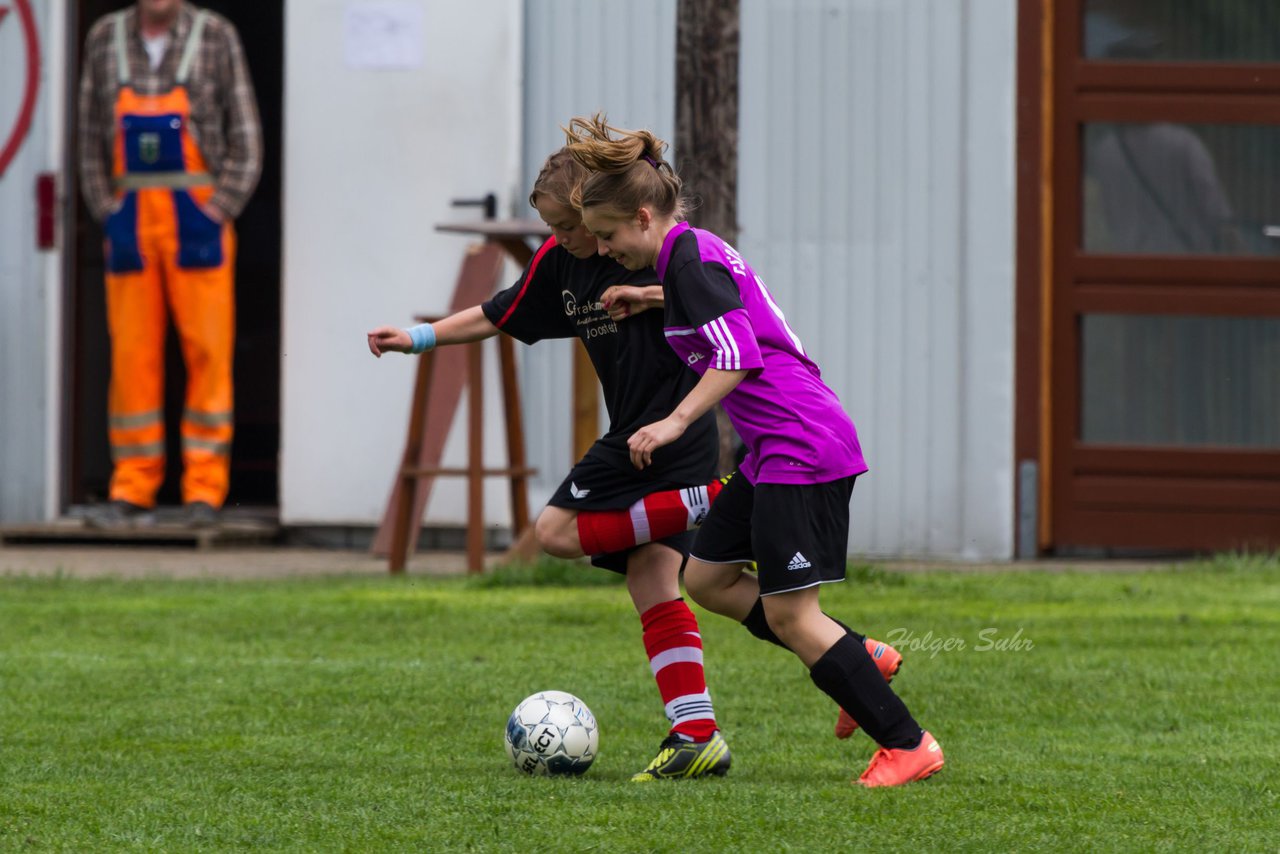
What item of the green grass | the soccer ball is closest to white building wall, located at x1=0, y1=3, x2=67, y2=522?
the green grass

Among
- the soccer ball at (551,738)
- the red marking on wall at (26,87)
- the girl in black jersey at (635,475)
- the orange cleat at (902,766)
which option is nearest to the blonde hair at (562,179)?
the girl in black jersey at (635,475)

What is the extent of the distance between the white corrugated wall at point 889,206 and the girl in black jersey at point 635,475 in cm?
537

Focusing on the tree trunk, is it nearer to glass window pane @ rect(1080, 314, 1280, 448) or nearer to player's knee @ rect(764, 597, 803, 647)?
glass window pane @ rect(1080, 314, 1280, 448)

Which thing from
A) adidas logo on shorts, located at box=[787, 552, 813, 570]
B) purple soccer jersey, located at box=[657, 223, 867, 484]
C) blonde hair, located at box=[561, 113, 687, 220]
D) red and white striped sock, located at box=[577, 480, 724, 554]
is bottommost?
adidas logo on shorts, located at box=[787, 552, 813, 570]

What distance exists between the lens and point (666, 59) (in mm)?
10570

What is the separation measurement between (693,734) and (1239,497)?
6010mm

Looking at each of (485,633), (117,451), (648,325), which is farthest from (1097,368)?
(648,325)

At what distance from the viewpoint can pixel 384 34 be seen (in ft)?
35.0

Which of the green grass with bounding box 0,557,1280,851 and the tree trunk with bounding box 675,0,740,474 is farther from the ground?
the tree trunk with bounding box 675,0,740,474

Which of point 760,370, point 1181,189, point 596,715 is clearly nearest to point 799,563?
point 760,370

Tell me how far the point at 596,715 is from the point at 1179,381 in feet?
18.3

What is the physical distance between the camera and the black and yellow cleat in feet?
15.8

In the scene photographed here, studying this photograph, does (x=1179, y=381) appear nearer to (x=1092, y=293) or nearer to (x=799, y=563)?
(x=1092, y=293)

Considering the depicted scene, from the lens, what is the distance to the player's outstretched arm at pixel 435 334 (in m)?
5.14
